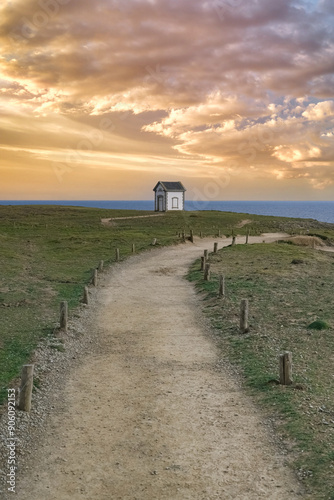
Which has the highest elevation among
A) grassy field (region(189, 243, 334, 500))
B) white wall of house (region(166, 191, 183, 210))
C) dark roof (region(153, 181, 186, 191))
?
dark roof (region(153, 181, 186, 191))

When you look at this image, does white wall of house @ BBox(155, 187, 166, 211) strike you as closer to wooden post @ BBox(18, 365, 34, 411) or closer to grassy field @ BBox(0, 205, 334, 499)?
grassy field @ BBox(0, 205, 334, 499)

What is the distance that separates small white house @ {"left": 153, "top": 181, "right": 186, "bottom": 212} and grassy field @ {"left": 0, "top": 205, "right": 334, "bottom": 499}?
185 ft

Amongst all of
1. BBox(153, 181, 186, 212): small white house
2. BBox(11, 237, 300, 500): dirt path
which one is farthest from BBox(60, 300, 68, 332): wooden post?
BBox(153, 181, 186, 212): small white house

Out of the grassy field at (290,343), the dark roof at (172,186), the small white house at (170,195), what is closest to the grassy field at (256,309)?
the grassy field at (290,343)

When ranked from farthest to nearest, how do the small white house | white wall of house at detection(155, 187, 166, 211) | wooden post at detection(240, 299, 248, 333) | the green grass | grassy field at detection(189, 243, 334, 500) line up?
white wall of house at detection(155, 187, 166, 211) → the small white house → wooden post at detection(240, 299, 248, 333) → the green grass → grassy field at detection(189, 243, 334, 500)

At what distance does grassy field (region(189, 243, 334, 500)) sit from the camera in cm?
1257

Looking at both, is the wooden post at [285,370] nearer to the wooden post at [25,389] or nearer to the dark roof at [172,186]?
the wooden post at [25,389]

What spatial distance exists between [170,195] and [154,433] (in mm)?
106305

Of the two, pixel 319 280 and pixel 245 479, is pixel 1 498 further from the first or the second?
pixel 319 280

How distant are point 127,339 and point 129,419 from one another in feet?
26.3

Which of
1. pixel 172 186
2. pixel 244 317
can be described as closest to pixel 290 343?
pixel 244 317

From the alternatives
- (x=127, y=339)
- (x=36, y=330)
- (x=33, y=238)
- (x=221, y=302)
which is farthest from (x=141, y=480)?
(x=33, y=238)

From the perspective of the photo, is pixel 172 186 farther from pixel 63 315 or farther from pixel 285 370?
pixel 285 370

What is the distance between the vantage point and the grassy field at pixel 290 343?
41.2ft
